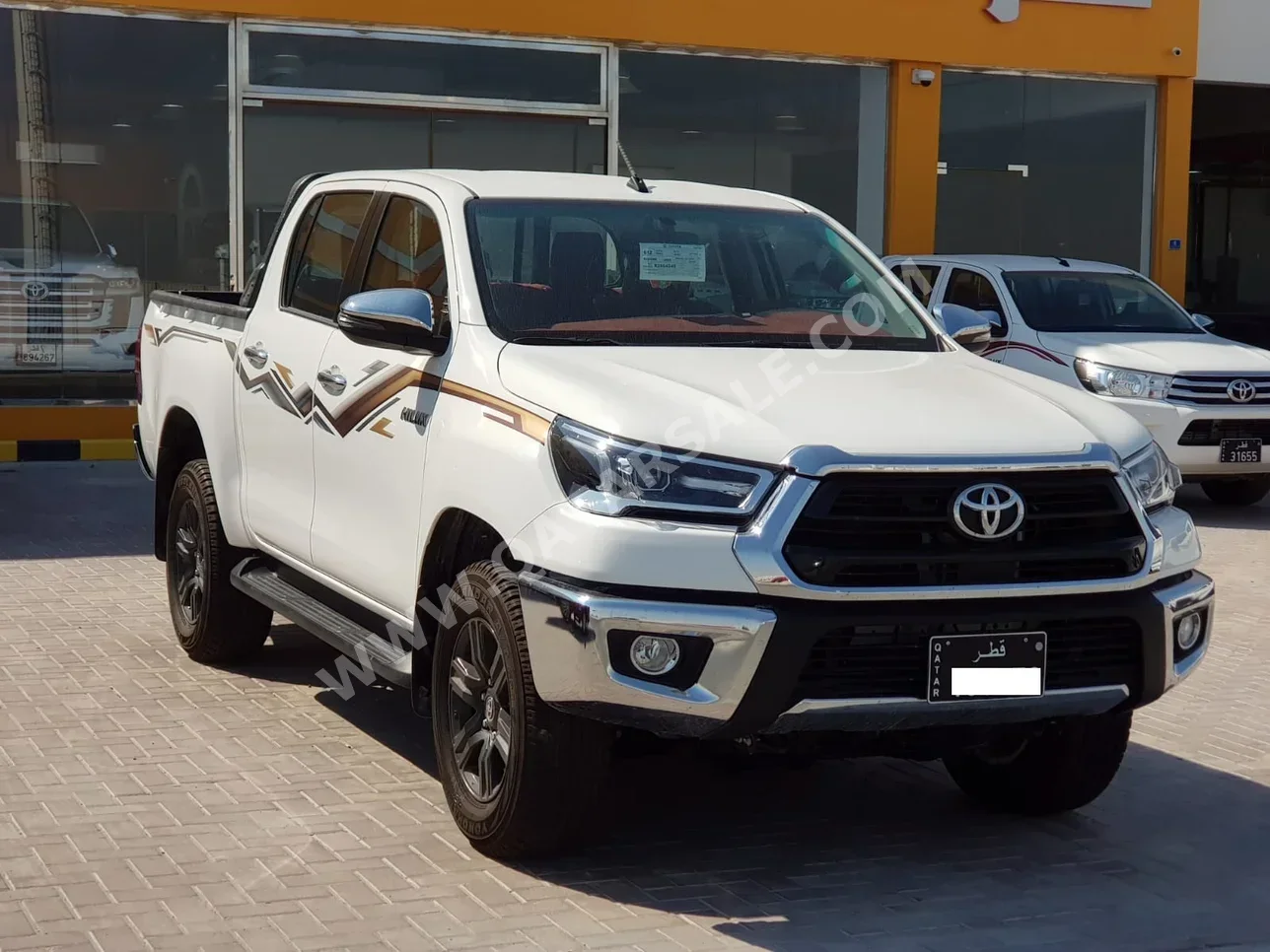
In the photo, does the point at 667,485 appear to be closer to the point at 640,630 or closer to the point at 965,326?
the point at 640,630

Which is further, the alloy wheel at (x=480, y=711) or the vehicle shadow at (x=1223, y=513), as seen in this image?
the vehicle shadow at (x=1223, y=513)

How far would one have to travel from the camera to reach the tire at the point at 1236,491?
1344 cm

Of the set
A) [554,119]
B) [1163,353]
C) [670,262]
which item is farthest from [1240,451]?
[670,262]

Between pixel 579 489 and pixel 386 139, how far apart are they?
38.7 ft

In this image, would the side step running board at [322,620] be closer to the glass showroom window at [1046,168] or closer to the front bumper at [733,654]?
the front bumper at [733,654]

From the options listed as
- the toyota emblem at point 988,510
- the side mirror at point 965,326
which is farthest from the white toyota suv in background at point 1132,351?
the toyota emblem at point 988,510

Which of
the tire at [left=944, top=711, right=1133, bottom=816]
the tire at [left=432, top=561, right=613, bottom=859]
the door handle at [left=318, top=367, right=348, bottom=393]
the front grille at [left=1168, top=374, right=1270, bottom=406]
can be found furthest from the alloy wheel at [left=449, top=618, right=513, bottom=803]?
the front grille at [left=1168, top=374, right=1270, bottom=406]

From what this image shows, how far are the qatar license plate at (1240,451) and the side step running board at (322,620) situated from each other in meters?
7.53

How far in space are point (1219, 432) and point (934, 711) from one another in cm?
836

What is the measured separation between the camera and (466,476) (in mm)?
5043

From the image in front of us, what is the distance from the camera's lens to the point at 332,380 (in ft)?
19.8

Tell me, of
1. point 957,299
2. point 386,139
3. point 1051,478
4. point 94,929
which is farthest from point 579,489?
point 386,139

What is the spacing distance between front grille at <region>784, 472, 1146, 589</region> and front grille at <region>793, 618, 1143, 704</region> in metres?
0.12

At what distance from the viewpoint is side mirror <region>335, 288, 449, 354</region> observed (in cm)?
536
